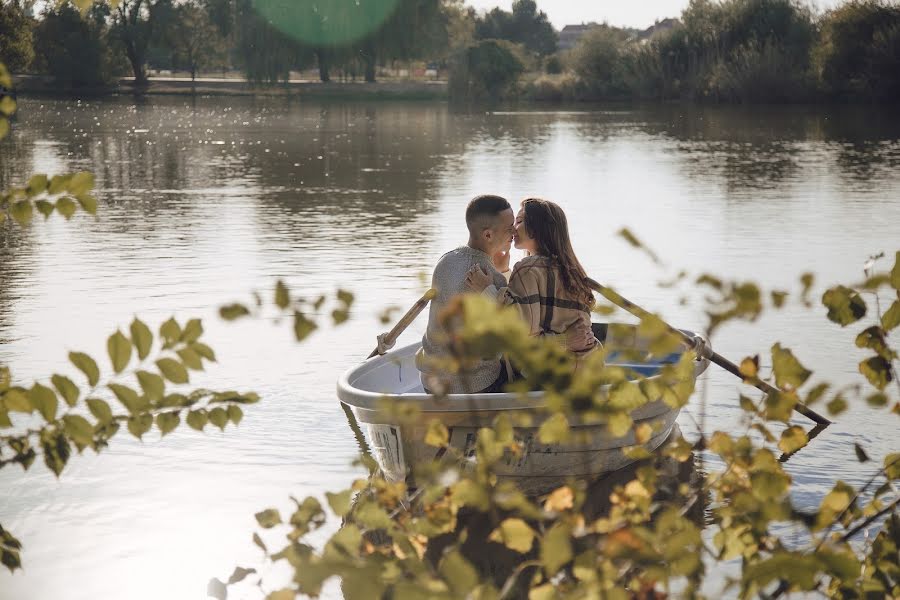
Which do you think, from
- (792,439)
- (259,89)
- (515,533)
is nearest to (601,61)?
(259,89)

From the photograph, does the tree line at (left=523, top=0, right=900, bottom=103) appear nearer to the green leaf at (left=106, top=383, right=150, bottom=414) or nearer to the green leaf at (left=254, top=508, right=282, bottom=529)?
the green leaf at (left=254, top=508, right=282, bottom=529)

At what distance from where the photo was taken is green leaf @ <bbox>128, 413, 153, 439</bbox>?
79.4 inches

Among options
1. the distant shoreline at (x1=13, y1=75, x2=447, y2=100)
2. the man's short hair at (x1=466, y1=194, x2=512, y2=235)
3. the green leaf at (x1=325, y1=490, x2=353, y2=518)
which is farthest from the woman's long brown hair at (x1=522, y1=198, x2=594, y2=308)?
the distant shoreline at (x1=13, y1=75, x2=447, y2=100)

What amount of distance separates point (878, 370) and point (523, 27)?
124 m

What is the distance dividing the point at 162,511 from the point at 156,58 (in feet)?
368

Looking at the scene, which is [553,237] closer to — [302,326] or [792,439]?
[792,439]

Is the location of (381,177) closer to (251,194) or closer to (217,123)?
(251,194)

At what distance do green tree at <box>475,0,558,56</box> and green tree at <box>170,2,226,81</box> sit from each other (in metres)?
42.5

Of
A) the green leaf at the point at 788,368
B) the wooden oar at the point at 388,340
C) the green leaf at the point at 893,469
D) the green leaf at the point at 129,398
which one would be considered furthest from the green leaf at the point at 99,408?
the wooden oar at the point at 388,340

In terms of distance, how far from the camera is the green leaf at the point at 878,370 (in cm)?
207

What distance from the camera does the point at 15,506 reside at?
5.79 meters

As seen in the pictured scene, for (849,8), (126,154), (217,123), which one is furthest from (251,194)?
(849,8)

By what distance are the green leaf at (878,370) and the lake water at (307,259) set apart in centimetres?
26

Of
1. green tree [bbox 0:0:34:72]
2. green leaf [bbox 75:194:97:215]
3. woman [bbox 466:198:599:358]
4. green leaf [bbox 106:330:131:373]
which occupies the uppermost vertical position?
green tree [bbox 0:0:34:72]
